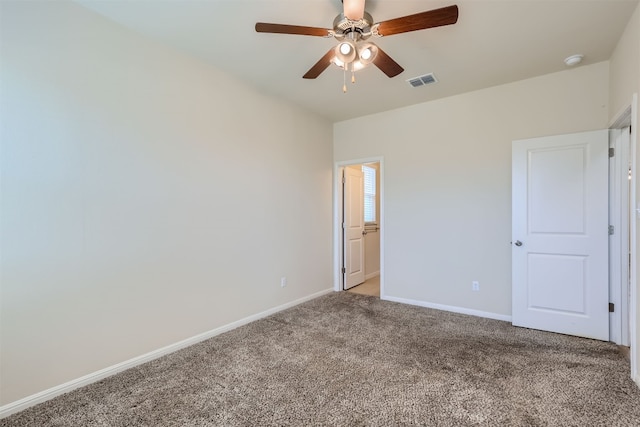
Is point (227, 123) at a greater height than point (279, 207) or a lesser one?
greater

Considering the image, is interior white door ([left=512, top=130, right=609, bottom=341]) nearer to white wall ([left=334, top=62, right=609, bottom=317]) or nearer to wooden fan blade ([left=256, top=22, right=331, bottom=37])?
white wall ([left=334, top=62, right=609, bottom=317])

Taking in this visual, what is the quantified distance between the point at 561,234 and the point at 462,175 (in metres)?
1.16

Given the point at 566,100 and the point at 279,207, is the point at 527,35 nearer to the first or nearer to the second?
the point at 566,100

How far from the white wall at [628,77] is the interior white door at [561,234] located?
0.37 m

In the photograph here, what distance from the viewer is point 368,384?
2.12 m

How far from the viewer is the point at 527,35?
2.46m

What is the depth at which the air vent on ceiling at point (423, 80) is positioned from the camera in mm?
3175

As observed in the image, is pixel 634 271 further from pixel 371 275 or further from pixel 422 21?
pixel 371 275

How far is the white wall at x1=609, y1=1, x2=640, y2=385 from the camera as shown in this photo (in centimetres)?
213

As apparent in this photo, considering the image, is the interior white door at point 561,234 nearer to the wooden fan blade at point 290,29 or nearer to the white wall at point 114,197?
the wooden fan blade at point 290,29

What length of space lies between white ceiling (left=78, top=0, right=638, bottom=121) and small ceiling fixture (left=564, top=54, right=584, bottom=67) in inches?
1.6

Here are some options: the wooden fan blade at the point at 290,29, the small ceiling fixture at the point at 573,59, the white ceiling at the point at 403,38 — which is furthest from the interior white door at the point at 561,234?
the wooden fan blade at the point at 290,29

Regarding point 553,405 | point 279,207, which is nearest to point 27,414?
point 279,207

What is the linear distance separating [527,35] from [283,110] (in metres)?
2.57
